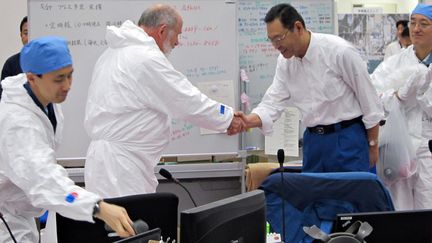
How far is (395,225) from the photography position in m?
1.98

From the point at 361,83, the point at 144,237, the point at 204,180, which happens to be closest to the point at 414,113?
the point at 361,83

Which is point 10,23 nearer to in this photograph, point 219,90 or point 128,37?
point 219,90

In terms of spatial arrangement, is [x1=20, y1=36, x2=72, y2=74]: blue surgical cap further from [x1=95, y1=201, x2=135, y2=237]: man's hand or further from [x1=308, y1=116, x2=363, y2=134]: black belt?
[x1=308, y1=116, x2=363, y2=134]: black belt

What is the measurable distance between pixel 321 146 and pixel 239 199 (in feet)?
5.68

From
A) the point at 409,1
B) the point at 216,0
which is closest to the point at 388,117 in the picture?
the point at 216,0

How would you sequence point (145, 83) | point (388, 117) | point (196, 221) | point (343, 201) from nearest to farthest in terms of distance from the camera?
point (196, 221) < point (343, 201) < point (145, 83) < point (388, 117)

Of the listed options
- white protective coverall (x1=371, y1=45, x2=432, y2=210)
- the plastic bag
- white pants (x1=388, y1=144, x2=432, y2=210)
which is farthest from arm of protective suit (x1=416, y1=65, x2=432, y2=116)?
white pants (x1=388, y1=144, x2=432, y2=210)

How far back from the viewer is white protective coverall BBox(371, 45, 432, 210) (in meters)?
3.88

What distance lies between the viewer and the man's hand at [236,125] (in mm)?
3441

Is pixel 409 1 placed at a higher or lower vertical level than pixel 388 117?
higher

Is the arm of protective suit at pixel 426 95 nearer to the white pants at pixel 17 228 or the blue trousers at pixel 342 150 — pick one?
the blue trousers at pixel 342 150

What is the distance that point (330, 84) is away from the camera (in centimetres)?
327

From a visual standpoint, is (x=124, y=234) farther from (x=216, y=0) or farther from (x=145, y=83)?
(x=216, y=0)

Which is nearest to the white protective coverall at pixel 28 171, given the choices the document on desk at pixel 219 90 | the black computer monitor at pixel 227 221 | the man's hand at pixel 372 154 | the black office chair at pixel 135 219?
the black office chair at pixel 135 219
